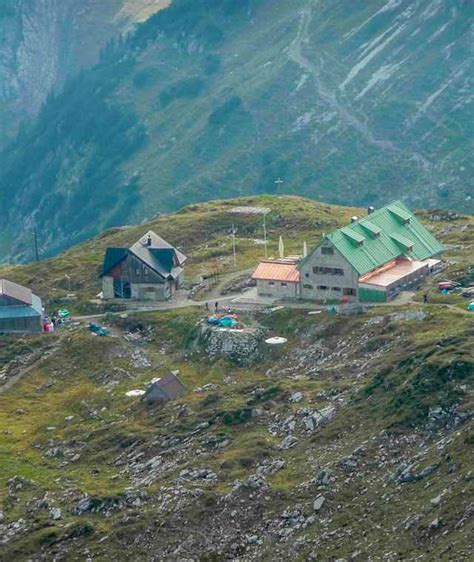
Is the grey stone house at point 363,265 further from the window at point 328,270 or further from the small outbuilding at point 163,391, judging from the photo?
the small outbuilding at point 163,391

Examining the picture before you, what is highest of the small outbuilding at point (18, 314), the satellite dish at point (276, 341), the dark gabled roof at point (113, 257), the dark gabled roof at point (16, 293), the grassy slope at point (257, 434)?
the dark gabled roof at point (113, 257)

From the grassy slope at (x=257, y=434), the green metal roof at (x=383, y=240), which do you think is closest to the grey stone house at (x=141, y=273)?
the grassy slope at (x=257, y=434)

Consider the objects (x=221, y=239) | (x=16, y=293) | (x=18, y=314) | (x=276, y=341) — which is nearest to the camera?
(x=276, y=341)

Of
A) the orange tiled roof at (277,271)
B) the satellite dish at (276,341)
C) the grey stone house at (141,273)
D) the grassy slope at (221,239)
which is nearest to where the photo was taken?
the satellite dish at (276,341)

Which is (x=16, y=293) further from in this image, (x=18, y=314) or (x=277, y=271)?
(x=277, y=271)

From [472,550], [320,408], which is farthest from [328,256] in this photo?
[472,550]

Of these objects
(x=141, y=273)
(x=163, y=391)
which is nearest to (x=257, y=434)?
(x=163, y=391)

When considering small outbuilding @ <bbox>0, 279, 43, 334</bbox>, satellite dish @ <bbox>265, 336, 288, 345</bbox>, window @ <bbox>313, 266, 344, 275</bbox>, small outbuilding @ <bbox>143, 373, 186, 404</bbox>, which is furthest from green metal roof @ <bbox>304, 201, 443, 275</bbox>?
small outbuilding @ <bbox>0, 279, 43, 334</bbox>
